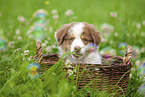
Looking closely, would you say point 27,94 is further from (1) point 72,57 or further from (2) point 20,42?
(2) point 20,42

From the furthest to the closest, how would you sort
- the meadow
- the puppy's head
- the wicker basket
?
the puppy's head, the wicker basket, the meadow

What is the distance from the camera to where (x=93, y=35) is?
290 cm

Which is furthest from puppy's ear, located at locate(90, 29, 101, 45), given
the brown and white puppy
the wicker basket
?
the wicker basket

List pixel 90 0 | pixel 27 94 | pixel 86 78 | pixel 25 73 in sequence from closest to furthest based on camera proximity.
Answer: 1. pixel 27 94
2. pixel 25 73
3. pixel 86 78
4. pixel 90 0

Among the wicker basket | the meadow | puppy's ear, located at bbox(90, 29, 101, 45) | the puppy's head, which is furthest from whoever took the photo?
puppy's ear, located at bbox(90, 29, 101, 45)

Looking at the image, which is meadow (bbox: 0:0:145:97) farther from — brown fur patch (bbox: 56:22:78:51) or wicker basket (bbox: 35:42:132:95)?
brown fur patch (bbox: 56:22:78:51)

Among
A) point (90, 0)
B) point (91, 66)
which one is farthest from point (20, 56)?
point (90, 0)

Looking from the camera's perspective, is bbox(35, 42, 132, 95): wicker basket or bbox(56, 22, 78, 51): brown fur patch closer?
bbox(35, 42, 132, 95): wicker basket

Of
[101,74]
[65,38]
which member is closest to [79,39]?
[65,38]

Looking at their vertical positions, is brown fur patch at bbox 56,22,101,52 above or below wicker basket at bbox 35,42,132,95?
above

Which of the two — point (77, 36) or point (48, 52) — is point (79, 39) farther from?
point (48, 52)

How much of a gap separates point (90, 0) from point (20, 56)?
8742mm

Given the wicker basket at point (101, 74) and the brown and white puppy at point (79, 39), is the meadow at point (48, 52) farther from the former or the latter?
the brown and white puppy at point (79, 39)

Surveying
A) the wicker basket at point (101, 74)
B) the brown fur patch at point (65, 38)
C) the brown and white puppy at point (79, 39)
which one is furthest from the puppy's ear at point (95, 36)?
the wicker basket at point (101, 74)
